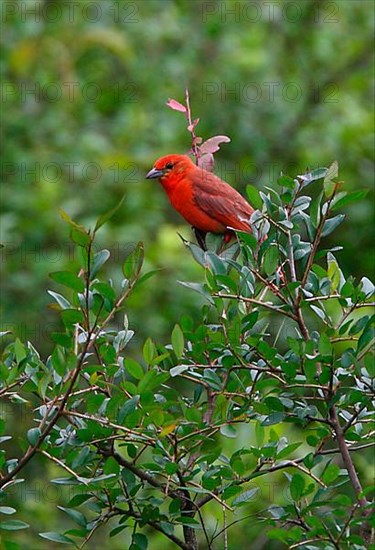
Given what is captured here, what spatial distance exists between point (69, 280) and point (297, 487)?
1.45ft

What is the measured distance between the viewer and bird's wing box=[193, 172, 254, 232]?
2773 mm

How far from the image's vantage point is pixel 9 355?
1.69 meters

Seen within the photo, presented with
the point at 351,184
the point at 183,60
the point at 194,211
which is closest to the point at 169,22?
the point at 183,60

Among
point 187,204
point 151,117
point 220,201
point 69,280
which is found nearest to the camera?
point 69,280

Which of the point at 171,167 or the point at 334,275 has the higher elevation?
the point at 334,275

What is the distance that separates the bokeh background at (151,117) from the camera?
4.55 metres

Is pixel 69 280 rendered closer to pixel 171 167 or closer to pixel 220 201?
pixel 220 201

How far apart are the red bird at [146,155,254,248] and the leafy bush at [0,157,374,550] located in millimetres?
853

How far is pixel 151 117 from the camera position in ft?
18.9

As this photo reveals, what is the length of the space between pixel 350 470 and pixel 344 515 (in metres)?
0.07
